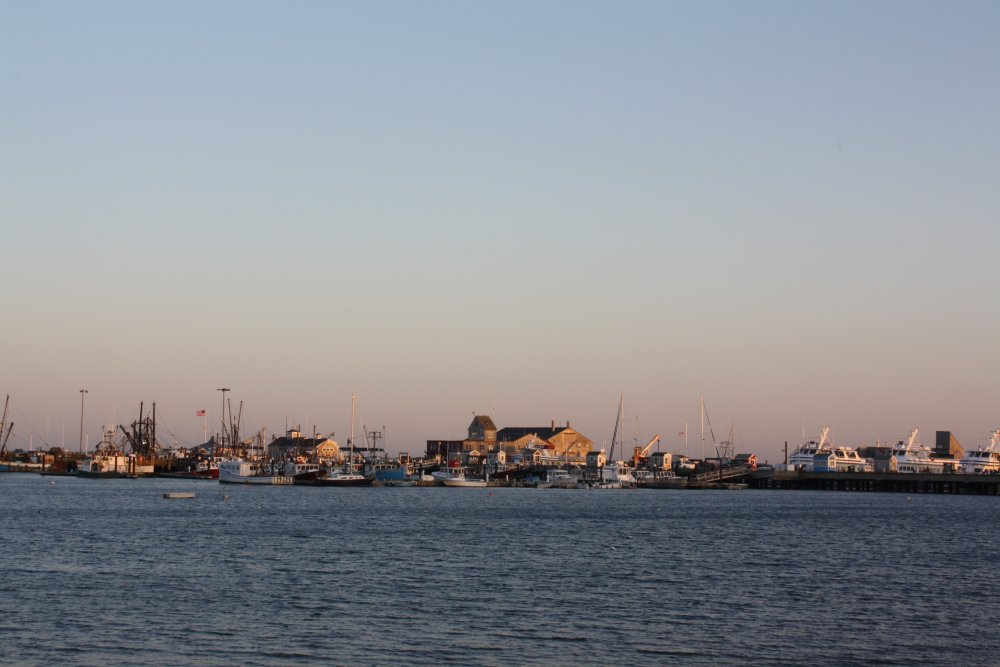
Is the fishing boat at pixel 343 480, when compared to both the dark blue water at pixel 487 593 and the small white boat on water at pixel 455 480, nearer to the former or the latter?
the small white boat on water at pixel 455 480

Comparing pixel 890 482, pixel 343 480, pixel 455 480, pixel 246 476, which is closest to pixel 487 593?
pixel 343 480

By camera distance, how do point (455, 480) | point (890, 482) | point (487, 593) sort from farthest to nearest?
1. point (455, 480)
2. point (890, 482)
3. point (487, 593)

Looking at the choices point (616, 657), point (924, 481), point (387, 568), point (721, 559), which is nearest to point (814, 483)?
point (924, 481)

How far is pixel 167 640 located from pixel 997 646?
2603 centimetres

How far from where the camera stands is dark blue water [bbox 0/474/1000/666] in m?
34.8

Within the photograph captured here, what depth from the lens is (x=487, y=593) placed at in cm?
4659

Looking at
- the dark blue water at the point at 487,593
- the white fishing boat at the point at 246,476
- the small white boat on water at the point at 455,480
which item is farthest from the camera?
the small white boat on water at the point at 455,480

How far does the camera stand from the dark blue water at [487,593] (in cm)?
3484

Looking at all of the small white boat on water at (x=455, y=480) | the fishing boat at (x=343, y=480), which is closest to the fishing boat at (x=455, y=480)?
the small white boat on water at (x=455, y=480)

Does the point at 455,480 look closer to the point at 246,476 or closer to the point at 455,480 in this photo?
the point at 455,480

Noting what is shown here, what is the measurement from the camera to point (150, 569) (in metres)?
53.2

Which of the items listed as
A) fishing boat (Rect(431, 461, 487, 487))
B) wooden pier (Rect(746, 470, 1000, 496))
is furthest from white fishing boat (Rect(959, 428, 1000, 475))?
fishing boat (Rect(431, 461, 487, 487))

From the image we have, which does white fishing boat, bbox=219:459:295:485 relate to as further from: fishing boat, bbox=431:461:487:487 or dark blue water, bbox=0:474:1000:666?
dark blue water, bbox=0:474:1000:666

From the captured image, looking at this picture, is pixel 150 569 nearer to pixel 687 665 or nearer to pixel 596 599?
pixel 596 599
